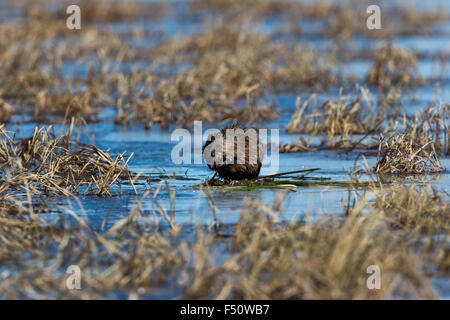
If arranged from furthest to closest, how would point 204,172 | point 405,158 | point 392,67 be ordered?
point 392,67 < point 204,172 < point 405,158

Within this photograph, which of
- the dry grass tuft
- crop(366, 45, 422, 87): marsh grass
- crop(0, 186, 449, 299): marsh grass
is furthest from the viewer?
crop(366, 45, 422, 87): marsh grass

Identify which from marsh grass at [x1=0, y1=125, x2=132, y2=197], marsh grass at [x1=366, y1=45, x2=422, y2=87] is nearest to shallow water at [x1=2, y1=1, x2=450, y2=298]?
marsh grass at [x1=0, y1=125, x2=132, y2=197]

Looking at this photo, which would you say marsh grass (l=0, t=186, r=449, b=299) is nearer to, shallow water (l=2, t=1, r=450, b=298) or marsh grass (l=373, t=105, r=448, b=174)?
shallow water (l=2, t=1, r=450, b=298)

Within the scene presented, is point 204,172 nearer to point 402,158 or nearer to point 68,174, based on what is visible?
point 68,174

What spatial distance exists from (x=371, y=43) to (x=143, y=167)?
369 inches

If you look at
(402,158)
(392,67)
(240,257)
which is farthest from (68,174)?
(392,67)

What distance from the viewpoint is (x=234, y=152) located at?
573cm

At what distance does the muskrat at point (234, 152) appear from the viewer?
18.7 ft

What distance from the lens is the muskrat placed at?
5.71 metres

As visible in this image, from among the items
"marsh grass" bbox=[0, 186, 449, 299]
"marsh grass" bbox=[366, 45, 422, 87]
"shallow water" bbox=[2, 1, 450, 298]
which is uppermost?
"marsh grass" bbox=[366, 45, 422, 87]

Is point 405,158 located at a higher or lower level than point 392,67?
lower

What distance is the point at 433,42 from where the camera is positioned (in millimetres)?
15172

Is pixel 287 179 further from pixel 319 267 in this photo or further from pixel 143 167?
pixel 319 267

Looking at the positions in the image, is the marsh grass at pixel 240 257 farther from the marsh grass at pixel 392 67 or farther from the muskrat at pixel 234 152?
the marsh grass at pixel 392 67
